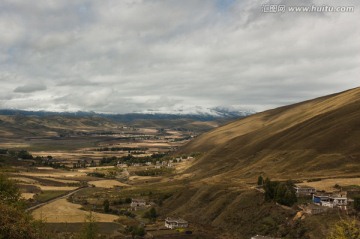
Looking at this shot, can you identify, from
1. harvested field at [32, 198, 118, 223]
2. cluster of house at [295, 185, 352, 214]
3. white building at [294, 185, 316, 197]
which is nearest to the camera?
cluster of house at [295, 185, 352, 214]

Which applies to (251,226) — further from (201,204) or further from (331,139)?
(331,139)

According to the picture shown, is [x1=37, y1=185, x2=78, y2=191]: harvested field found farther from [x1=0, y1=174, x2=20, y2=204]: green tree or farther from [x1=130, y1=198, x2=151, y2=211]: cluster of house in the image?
[x1=0, y1=174, x2=20, y2=204]: green tree

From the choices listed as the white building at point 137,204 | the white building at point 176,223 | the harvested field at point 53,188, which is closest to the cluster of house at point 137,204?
the white building at point 137,204

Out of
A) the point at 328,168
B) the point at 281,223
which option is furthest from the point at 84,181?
the point at 281,223

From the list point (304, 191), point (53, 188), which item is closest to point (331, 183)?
point (304, 191)

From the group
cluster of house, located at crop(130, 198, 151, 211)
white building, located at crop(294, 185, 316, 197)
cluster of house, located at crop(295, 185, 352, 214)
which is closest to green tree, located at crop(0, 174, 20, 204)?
cluster of house, located at crop(295, 185, 352, 214)

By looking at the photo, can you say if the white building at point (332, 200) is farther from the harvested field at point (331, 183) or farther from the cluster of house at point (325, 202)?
the harvested field at point (331, 183)
